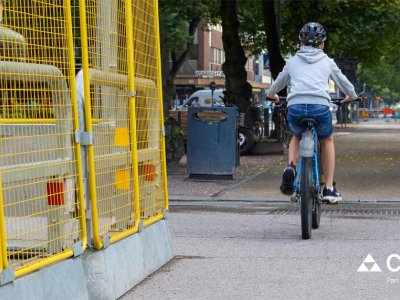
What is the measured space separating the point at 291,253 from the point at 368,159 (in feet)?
48.1

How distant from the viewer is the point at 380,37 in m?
48.5

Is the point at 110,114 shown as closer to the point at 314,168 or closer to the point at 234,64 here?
the point at 314,168

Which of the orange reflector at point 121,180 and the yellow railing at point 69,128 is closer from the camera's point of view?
the yellow railing at point 69,128

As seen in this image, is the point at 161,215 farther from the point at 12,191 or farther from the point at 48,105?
the point at 12,191

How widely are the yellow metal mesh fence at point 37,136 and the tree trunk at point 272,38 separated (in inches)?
1034

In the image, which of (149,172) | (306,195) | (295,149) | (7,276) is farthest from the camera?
(295,149)

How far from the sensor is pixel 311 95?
9.38 m

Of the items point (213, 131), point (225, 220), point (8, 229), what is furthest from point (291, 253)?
point (213, 131)

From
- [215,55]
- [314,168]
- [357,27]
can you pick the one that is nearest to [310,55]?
[314,168]

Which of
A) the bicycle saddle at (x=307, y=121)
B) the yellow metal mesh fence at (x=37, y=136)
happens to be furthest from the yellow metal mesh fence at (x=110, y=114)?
the bicycle saddle at (x=307, y=121)

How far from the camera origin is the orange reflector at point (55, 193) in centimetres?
559

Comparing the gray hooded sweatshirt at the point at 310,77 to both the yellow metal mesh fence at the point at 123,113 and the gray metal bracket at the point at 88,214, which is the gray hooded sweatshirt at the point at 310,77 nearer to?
the yellow metal mesh fence at the point at 123,113

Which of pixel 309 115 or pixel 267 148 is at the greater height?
pixel 309 115

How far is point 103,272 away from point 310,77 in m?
3.80
